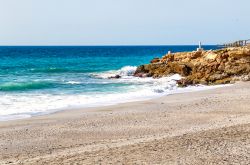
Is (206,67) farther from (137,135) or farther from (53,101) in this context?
(137,135)

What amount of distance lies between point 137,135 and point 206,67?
22355 mm

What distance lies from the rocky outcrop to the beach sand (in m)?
11.5

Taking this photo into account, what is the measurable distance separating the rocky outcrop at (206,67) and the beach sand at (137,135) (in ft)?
37.7

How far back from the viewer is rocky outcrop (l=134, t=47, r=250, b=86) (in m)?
31.4

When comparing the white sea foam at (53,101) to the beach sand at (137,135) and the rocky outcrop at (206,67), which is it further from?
the rocky outcrop at (206,67)

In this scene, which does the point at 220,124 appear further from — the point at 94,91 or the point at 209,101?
the point at 94,91

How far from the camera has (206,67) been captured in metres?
34.5

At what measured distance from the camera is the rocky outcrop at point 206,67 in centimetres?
3139

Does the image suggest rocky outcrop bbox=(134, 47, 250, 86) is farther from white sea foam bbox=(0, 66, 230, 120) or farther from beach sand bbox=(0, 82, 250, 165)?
beach sand bbox=(0, 82, 250, 165)

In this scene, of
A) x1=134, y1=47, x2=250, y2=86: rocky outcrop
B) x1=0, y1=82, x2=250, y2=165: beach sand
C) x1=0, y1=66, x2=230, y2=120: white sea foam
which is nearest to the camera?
x1=0, y1=82, x2=250, y2=165: beach sand

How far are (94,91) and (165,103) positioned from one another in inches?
345

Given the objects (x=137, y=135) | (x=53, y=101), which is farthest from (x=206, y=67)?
(x=137, y=135)

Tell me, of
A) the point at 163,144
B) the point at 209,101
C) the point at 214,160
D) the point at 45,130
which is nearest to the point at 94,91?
the point at 209,101

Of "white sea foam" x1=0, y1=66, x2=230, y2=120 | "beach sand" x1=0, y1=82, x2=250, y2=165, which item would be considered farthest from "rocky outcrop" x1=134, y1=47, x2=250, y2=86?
"beach sand" x1=0, y1=82, x2=250, y2=165
